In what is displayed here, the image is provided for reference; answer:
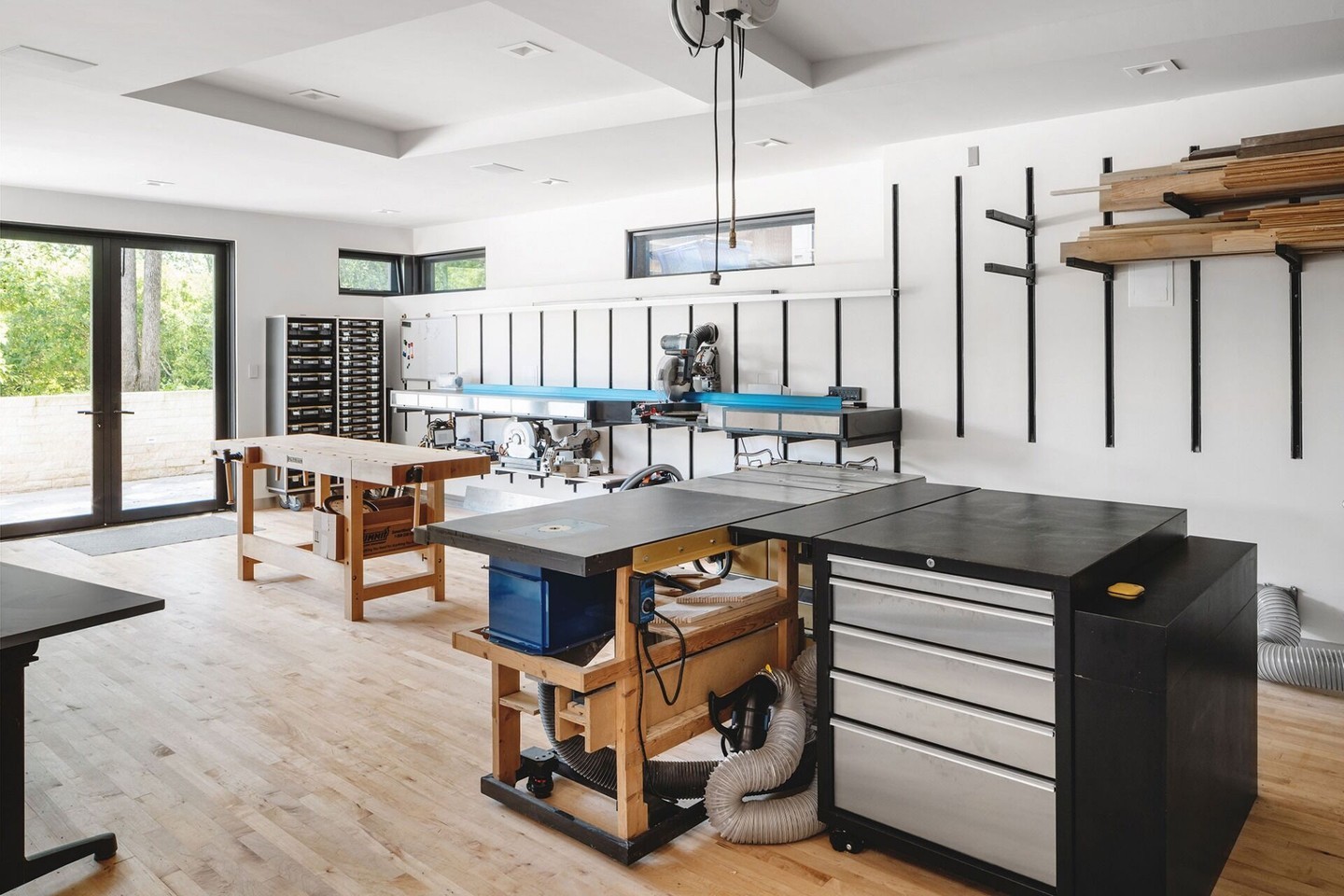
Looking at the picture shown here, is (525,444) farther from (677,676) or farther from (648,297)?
(677,676)

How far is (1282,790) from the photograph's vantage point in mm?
3006

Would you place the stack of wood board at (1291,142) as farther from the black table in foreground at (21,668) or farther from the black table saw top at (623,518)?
the black table in foreground at (21,668)

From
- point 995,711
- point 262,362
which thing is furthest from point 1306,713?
point 262,362

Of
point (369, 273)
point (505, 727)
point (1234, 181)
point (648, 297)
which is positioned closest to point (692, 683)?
point (505, 727)

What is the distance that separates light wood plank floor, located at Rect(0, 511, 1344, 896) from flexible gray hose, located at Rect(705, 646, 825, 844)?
0.05 m

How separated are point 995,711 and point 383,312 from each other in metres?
8.38

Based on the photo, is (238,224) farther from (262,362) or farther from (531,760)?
(531,760)

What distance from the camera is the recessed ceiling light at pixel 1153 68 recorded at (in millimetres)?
3947

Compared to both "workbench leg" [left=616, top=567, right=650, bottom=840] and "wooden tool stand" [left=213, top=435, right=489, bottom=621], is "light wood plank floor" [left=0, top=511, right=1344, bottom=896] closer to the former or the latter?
"workbench leg" [left=616, top=567, right=650, bottom=840]

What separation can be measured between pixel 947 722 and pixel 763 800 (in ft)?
2.34

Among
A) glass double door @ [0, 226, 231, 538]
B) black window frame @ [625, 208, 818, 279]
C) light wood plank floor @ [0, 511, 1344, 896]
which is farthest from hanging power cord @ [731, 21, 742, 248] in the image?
glass double door @ [0, 226, 231, 538]

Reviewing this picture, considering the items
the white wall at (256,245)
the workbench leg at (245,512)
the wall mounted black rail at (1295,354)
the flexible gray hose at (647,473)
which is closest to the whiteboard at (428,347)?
the white wall at (256,245)

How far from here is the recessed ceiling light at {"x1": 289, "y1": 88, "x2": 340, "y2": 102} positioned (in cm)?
504

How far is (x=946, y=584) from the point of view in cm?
230
